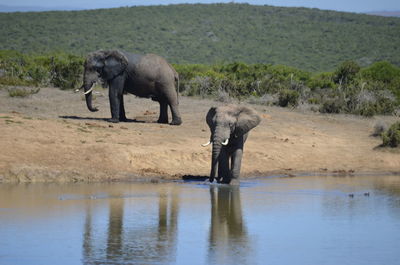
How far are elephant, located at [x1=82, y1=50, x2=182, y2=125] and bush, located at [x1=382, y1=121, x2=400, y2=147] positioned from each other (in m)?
5.92

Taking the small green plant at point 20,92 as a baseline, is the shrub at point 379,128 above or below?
below

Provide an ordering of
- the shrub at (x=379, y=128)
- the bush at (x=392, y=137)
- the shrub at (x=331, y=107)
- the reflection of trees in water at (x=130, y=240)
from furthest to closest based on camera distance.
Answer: the shrub at (x=331, y=107)
the shrub at (x=379, y=128)
the bush at (x=392, y=137)
the reflection of trees in water at (x=130, y=240)

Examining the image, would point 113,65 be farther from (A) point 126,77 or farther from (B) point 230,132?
(B) point 230,132

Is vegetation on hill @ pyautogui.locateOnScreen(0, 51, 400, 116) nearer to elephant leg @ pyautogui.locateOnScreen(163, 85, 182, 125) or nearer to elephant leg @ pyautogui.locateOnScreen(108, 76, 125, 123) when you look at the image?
elephant leg @ pyautogui.locateOnScreen(108, 76, 125, 123)

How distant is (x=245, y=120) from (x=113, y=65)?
246 inches

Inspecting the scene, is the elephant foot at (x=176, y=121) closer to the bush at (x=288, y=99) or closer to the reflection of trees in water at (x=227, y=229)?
the reflection of trees in water at (x=227, y=229)

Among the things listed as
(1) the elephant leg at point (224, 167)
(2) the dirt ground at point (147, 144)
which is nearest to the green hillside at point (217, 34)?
(2) the dirt ground at point (147, 144)

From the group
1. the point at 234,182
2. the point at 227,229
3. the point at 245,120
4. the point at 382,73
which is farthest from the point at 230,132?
the point at 382,73

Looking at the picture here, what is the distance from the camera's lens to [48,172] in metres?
18.5

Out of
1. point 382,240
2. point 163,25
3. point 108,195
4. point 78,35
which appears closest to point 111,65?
point 108,195

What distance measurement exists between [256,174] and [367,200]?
13.2ft

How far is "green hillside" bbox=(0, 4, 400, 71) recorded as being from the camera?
80625 millimetres

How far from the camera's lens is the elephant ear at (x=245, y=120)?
60.6 ft

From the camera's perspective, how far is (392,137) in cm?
2459
